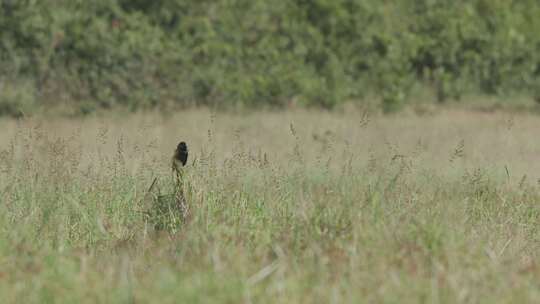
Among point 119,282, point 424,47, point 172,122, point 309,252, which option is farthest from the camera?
point 424,47

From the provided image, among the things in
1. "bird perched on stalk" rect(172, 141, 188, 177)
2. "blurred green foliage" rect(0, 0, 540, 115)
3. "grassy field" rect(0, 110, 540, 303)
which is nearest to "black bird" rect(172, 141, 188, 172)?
"bird perched on stalk" rect(172, 141, 188, 177)

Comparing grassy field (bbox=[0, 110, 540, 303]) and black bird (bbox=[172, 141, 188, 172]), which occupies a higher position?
black bird (bbox=[172, 141, 188, 172])

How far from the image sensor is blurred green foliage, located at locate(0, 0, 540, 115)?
12539 mm

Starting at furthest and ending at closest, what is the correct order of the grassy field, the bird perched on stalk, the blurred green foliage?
the blurred green foliage → the bird perched on stalk → the grassy field

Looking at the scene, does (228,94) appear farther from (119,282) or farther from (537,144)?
(119,282)

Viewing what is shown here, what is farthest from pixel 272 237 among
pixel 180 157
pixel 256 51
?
pixel 256 51

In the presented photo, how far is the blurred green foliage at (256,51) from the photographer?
12.5 meters

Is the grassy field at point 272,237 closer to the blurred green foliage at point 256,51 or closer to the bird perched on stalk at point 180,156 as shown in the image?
the bird perched on stalk at point 180,156

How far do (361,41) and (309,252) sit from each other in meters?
8.51

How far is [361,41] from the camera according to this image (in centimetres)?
1319

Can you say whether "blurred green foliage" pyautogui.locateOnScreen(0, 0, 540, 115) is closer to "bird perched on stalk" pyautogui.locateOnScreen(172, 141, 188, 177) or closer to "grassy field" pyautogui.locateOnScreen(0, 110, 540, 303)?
"grassy field" pyautogui.locateOnScreen(0, 110, 540, 303)

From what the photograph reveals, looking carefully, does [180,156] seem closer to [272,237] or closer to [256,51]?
[272,237]

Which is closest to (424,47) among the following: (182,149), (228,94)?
(228,94)

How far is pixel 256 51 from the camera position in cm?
1280
